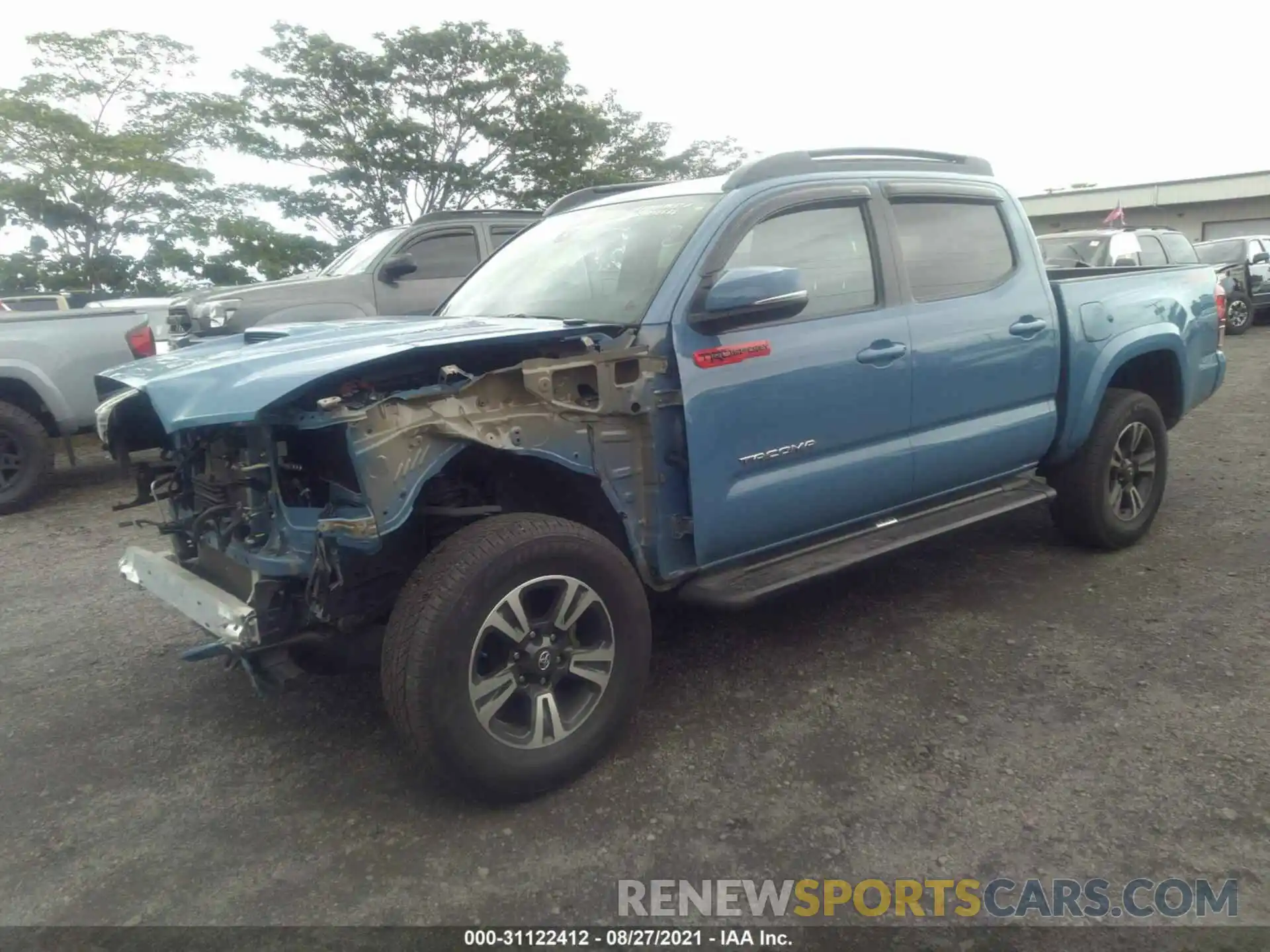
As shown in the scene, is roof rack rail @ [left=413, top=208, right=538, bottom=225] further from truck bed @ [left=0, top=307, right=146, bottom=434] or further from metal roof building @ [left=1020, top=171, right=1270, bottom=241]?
metal roof building @ [left=1020, top=171, right=1270, bottom=241]

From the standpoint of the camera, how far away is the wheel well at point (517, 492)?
3133mm

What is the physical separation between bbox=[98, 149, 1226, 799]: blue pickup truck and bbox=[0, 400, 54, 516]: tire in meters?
4.18

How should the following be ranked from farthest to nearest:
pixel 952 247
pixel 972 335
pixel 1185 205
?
pixel 1185 205 → pixel 952 247 → pixel 972 335

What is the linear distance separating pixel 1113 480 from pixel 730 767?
117 inches

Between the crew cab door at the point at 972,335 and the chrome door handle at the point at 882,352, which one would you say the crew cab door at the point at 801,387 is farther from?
the crew cab door at the point at 972,335

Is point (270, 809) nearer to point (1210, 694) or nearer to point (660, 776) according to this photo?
point (660, 776)

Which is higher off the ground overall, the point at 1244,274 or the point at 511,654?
the point at 511,654

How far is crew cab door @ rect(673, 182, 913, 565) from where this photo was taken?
331 cm

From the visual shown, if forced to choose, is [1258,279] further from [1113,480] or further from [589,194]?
[589,194]

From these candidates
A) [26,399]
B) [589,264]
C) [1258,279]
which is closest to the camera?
[589,264]

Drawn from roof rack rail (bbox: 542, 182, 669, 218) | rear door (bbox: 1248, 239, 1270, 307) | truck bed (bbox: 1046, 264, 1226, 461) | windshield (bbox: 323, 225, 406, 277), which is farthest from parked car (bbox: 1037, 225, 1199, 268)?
roof rack rail (bbox: 542, 182, 669, 218)

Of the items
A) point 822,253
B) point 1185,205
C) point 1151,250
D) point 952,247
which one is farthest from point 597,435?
point 1185,205

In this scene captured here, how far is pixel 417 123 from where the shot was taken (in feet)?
65.6

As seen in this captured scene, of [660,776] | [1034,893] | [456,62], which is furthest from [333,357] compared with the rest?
[456,62]
